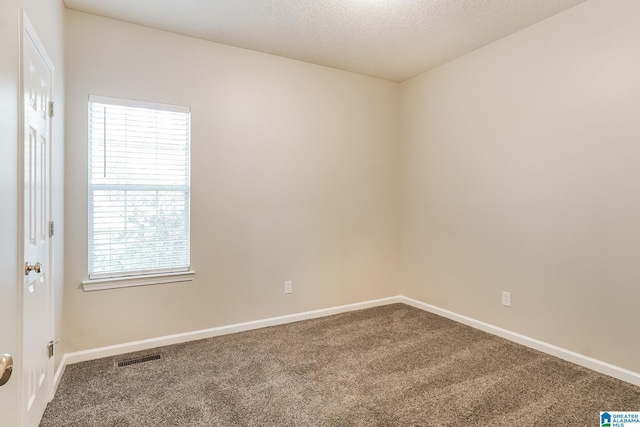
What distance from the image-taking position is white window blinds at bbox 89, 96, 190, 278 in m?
2.78

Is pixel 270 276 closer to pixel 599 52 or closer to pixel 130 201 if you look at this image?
pixel 130 201

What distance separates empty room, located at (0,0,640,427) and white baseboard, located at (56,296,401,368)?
16 millimetres

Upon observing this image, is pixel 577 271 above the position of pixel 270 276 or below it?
above

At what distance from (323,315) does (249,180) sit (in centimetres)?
168

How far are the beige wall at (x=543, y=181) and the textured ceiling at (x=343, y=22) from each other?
12.6 inches

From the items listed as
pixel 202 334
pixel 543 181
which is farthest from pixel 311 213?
pixel 543 181

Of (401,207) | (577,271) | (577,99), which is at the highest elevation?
(577,99)

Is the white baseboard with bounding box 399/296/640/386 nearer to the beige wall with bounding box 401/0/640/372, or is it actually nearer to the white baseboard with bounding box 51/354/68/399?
the beige wall with bounding box 401/0/640/372

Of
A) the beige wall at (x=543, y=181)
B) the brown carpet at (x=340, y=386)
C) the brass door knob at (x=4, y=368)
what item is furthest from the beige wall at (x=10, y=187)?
the beige wall at (x=543, y=181)

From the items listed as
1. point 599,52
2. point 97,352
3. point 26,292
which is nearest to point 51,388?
point 97,352

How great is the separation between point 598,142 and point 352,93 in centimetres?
238

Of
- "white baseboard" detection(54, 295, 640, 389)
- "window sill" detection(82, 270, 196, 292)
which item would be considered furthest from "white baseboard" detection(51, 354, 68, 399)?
"window sill" detection(82, 270, 196, 292)

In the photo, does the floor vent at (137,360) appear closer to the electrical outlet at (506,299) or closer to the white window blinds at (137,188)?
the white window blinds at (137,188)

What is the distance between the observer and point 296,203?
3.67 m
